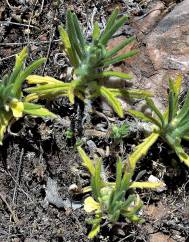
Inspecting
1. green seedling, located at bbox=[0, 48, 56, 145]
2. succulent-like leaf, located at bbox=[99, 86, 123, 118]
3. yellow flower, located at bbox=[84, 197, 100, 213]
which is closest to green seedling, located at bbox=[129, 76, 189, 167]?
succulent-like leaf, located at bbox=[99, 86, 123, 118]

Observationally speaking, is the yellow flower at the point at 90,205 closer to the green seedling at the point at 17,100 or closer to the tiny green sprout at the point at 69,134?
the tiny green sprout at the point at 69,134

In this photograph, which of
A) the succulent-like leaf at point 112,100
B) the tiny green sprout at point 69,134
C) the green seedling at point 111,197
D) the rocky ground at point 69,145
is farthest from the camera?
the tiny green sprout at point 69,134

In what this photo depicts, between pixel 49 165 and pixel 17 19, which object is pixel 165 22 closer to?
pixel 17 19

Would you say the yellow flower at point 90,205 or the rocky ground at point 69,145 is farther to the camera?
the rocky ground at point 69,145

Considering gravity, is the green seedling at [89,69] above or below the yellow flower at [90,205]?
above

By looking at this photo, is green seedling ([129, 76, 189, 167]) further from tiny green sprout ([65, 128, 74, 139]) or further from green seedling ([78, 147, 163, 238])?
tiny green sprout ([65, 128, 74, 139])

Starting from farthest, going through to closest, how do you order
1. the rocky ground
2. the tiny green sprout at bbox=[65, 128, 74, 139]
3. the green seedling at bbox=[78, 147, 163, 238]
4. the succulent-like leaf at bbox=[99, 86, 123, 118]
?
the tiny green sprout at bbox=[65, 128, 74, 139]
the rocky ground
the succulent-like leaf at bbox=[99, 86, 123, 118]
the green seedling at bbox=[78, 147, 163, 238]

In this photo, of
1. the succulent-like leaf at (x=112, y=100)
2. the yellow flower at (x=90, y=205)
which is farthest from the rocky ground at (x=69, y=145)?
the succulent-like leaf at (x=112, y=100)
